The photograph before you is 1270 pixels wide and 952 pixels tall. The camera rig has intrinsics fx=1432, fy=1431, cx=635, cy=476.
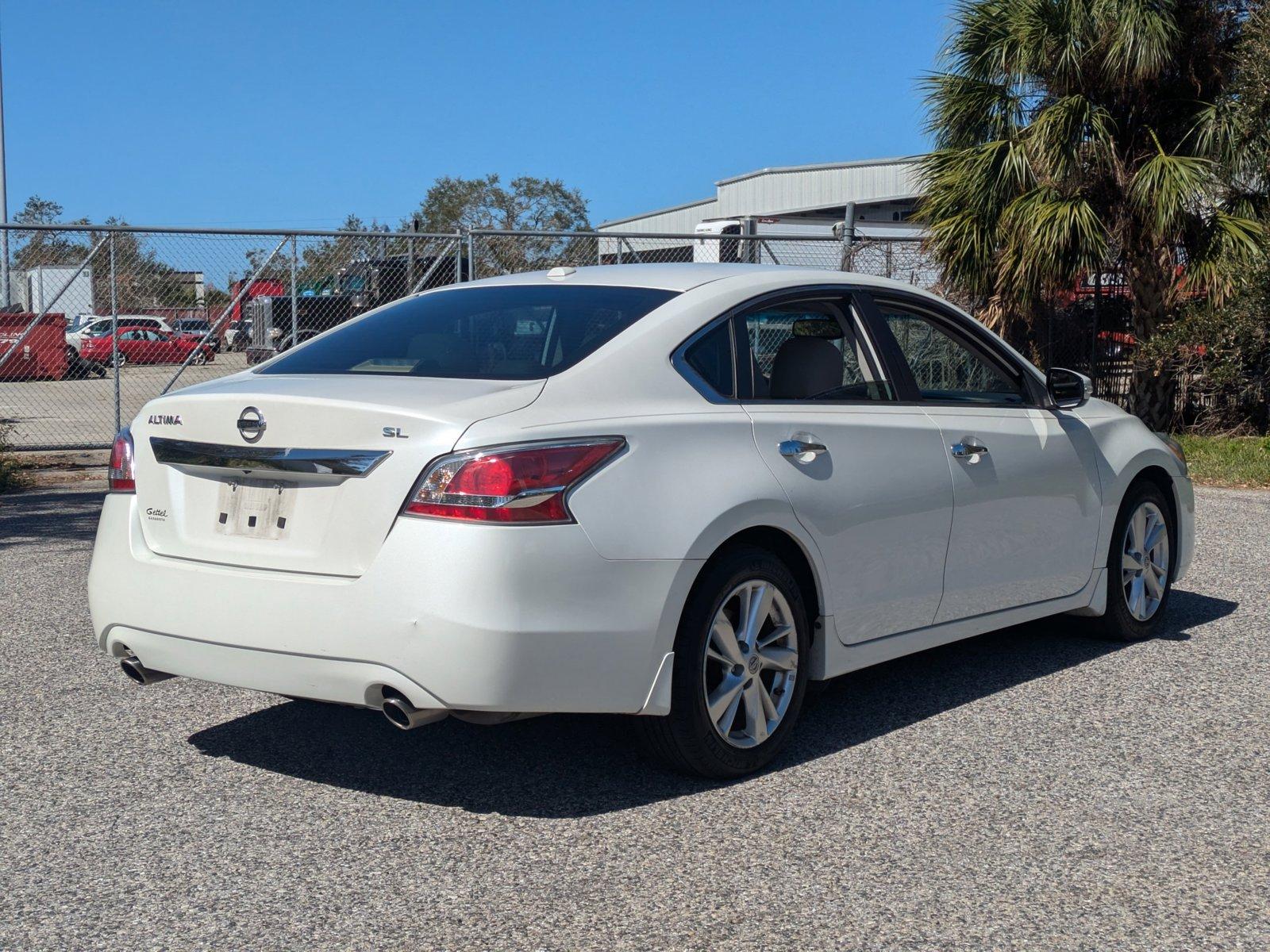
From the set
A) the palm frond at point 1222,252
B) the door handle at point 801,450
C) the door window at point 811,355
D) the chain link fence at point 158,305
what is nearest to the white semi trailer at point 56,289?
the chain link fence at point 158,305

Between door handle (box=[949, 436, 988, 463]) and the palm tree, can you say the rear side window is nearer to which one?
door handle (box=[949, 436, 988, 463])

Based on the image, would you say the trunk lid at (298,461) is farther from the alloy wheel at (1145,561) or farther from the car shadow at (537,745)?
the alloy wheel at (1145,561)

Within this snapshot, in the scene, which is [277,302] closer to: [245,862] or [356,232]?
[356,232]

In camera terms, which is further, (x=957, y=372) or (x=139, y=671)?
(x=957, y=372)

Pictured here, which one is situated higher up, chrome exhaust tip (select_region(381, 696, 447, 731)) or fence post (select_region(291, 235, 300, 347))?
fence post (select_region(291, 235, 300, 347))

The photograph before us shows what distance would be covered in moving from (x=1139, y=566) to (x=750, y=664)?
8.50 ft

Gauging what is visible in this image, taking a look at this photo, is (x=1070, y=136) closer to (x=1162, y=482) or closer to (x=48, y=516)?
(x=1162, y=482)

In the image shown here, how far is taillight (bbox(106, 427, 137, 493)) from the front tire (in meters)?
1.72

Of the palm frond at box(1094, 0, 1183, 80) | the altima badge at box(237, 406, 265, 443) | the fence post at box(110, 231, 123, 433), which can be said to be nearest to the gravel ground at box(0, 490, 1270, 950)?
the altima badge at box(237, 406, 265, 443)

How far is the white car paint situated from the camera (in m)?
3.72

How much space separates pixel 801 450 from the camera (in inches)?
177

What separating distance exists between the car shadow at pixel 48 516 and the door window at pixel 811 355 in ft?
18.5

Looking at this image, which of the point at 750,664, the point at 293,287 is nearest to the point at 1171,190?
the point at 293,287

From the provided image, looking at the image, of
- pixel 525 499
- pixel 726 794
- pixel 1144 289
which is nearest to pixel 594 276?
pixel 525 499
